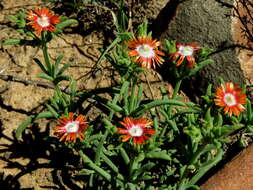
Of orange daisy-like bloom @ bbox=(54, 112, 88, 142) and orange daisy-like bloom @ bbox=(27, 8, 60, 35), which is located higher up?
orange daisy-like bloom @ bbox=(27, 8, 60, 35)

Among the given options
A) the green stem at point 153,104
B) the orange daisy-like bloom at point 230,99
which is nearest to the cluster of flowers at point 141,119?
the orange daisy-like bloom at point 230,99

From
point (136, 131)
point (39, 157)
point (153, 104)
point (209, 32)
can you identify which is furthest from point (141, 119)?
point (209, 32)

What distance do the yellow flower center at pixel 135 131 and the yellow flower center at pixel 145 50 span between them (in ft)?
1.17

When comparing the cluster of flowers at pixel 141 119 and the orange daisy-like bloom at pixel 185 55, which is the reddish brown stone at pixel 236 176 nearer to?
the cluster of flowers at pixel 141 119

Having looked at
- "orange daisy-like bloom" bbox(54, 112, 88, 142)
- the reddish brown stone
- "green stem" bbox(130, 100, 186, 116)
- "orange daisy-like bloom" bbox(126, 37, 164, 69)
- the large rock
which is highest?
the large rock

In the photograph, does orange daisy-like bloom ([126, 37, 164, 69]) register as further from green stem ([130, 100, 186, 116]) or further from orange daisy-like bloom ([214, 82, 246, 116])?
orange daisy-like bloom ([214, 82, 246, 116])

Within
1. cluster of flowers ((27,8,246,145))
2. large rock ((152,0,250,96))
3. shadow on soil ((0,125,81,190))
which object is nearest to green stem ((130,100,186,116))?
cluster of flowers ((27,8,246,145))

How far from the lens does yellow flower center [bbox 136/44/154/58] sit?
171cm

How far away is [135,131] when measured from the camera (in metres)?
1.59

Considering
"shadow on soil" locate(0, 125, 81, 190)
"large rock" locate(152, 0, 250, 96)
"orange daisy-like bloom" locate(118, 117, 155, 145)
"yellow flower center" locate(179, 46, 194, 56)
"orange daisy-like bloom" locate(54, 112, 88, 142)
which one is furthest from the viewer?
"large rock" locate(152, 0, 250, 96)

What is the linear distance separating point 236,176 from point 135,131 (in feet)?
2.35

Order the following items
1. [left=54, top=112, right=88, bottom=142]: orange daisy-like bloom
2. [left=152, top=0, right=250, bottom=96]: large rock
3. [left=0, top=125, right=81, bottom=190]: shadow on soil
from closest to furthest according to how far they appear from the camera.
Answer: [left=54, top=112, right=88, bottom=142]: orange daisy-like bloom
[left=0, top=125, right=81, bottom=190]: shadow on soil
[left=152, top=0, right=250, bottom=96]: large rock

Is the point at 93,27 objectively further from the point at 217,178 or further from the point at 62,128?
the point at 217,178

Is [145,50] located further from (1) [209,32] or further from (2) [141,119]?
(1) [209,32]
